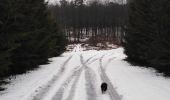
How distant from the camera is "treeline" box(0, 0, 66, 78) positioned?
1666 centimetres

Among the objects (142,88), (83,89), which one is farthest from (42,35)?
(142,88)

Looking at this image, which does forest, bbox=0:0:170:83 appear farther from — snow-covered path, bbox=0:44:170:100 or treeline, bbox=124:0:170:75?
snow-covered path, bbox=0:44:170:100

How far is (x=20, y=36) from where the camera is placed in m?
19.6

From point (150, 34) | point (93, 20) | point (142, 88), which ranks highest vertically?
point (93, 20)

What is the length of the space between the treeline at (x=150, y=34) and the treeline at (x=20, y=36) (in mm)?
8004

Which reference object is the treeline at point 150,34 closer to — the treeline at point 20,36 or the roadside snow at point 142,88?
the roadside snow at point 142,88

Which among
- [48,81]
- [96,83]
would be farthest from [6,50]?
[96,83]

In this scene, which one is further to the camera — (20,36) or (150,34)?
(150,34)

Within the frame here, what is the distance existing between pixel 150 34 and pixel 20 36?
10.7 meters

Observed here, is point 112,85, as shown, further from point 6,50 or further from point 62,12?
point 62,12

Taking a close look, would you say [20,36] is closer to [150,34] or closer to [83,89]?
[83,89]

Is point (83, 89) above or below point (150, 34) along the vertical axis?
below

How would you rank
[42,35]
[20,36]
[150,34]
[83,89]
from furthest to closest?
[42,35]
[150,34]
[20,36]
[83,89]

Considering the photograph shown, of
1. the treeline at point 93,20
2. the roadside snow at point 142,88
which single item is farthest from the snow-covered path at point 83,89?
the treeline at point 93,20
